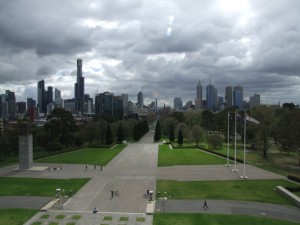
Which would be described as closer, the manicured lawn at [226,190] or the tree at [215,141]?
the manicured lawn at [226,190]

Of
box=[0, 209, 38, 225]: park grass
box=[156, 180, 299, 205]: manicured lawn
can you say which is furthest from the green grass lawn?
box=[0, 209, 38, 225]: park grass

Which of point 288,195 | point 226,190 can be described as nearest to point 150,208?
point 226,190

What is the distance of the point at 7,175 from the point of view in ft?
155

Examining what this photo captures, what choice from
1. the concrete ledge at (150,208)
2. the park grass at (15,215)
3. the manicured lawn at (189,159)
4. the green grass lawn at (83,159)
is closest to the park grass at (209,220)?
the concrete ledge at (150,208)

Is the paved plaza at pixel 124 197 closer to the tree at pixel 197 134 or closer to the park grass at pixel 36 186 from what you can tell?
the park grass at pixel 36 186

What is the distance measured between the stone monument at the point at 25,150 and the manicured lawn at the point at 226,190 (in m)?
22.2

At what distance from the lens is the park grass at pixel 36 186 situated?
36719 millimetres

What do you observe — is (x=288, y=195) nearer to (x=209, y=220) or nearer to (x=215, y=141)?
(x=209, y=220)

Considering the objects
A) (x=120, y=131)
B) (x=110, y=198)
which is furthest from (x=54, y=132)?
(x=110, y=198)

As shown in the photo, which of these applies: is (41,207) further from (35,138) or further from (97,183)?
(35,138)

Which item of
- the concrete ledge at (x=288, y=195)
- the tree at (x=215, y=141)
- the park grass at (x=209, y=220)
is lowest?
the park grass at (x=209, y=220)

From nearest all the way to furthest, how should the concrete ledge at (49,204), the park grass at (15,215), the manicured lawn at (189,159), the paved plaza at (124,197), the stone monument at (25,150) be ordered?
the park grass at (15,215)
the paved plaza at (124,197)
the concrete ledge at (49,204)
the stone monument at (25,150)
the manicured lawn at (189,159)

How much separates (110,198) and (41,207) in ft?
22.1

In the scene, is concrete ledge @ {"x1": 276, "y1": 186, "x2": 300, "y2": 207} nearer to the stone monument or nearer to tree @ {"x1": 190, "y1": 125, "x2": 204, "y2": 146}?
the stone monument
